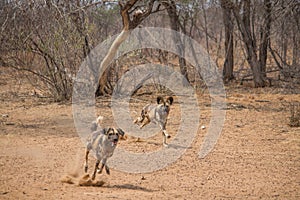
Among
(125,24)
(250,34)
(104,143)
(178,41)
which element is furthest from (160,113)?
(178,41)

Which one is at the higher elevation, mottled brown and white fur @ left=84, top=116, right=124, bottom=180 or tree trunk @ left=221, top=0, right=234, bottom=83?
tree trunk @ left=221, top=0, right=234, bottom=83

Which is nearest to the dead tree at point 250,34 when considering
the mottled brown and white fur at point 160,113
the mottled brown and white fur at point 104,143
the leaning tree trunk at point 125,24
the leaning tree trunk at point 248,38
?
the leaning tree trunk at point 248,38

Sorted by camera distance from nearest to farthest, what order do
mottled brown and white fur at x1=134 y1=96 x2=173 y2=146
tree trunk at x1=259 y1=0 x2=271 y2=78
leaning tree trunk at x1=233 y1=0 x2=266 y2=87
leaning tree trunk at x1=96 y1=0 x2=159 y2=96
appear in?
mottled brown and white fur at x1=134 y1=96 x2=173 y2=146 < leaning tree trunk at x1=96 y1=0 x2=159 y2=96 < tree trunk at x1=259 y1=0 x2=271 y2=78 < leaning tree trunk at x1=233 y1=0 x2=266 y2=87

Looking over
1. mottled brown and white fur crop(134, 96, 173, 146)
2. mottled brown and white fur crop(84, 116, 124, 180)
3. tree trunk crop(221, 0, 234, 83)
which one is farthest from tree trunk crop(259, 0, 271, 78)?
mottled brown and white fur crop(84, 116, 124, 180)

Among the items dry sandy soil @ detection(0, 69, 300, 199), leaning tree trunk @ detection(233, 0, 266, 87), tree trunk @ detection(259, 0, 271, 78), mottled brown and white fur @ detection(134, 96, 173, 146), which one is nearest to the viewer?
dry sandy soil @ detection(0, 69, 300, 199)

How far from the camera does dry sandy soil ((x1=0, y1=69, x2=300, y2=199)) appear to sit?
6.06 meters

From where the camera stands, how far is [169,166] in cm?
747

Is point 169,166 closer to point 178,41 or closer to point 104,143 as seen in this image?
point 104,143

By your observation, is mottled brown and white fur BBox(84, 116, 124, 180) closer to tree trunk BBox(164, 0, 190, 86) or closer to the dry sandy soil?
the dry sandy soil

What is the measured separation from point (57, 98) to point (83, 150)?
5.37 metres

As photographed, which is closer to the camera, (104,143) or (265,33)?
(104,143)

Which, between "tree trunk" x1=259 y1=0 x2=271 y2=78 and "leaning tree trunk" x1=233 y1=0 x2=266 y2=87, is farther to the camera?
"leaning tree trunk" x1=233 y1=0 x2=266 y2=87

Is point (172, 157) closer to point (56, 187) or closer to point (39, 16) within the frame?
point (56, 187)

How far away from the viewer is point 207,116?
1193cm
